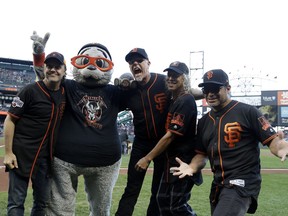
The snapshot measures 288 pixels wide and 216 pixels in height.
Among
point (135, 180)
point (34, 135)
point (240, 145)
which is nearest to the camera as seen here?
point (240, 145)

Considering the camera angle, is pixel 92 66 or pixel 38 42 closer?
pixel 92 66

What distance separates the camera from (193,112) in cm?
372

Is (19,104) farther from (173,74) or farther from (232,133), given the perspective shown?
(232,133)

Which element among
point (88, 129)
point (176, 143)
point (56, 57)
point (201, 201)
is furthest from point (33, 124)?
point (201, 201)

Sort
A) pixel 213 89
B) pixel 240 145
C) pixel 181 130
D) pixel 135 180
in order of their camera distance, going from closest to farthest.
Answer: pixel 240 145, pixel 213 89, pixel 181 130, pixel 135 180

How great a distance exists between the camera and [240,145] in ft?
10.6

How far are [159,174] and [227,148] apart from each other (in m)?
0.99

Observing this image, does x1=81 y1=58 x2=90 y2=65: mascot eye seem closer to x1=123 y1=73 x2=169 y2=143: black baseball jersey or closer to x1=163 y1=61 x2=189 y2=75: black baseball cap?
x1=123 y1=73 x2=169 y2=143: black baseball jersey

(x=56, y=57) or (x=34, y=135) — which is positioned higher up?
(x=56, y=57)

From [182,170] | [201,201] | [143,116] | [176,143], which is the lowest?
[201,201]

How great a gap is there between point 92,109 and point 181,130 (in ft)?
3.12

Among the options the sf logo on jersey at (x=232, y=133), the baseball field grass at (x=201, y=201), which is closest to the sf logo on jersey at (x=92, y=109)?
the sf logo on jersey at (x=232, y=133)

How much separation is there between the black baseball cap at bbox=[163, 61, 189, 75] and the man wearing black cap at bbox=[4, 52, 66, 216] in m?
1.12

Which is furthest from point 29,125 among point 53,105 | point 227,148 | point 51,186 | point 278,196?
point 278,196
